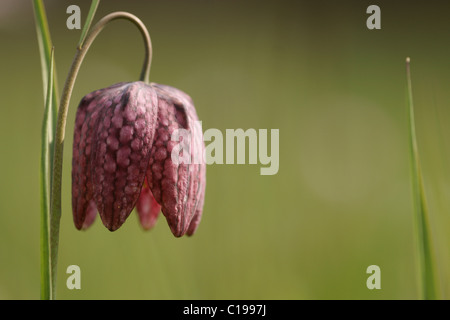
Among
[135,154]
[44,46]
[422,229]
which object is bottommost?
[422,229]

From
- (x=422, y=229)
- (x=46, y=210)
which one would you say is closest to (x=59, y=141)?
(x=46, y=210)

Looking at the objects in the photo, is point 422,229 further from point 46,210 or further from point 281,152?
point 281,152

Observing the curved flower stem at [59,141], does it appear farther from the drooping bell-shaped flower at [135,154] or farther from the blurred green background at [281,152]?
the blurred green background at [281,152]

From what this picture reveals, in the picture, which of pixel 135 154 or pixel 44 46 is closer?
pixel 135 154

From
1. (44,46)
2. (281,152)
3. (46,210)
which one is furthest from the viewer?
(281,152)

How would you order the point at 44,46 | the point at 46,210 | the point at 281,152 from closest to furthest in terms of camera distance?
the point at 46,210, the point at 44,46, the point at 281,152

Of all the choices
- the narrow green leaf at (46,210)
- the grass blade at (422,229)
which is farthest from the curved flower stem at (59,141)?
the grass blade at (422,229)

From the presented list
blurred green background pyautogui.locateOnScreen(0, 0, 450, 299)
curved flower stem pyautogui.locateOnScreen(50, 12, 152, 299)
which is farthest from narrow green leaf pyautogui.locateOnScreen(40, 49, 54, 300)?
blurred green background pyautogui.locateOnScreen(0, 0, 450, 299)
